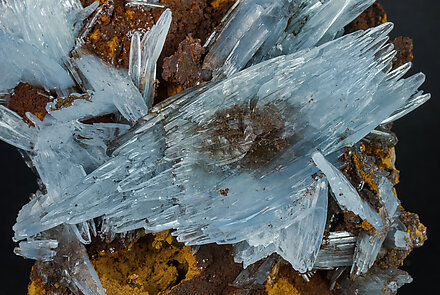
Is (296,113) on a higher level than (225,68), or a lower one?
lower

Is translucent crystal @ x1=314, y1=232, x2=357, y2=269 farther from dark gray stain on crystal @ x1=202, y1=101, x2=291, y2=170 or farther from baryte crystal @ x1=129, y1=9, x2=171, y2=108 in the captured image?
baryte crystal @ x1=129, y1=9, x2=171, y2=108

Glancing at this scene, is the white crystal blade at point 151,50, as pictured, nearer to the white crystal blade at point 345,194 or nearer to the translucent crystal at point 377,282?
the white crystal blade at point 345,194

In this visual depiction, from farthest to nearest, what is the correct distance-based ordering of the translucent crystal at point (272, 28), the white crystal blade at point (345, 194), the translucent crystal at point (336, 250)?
1. the translucent crystal at point (336, 250)
2. the translucent crystal at point (272, 28)
3. the white crystal blade at point (345, 194)

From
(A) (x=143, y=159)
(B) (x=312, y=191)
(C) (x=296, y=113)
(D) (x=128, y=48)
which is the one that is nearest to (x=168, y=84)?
(D) (x=128, y=48)

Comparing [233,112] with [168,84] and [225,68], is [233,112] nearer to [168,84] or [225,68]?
[225,68]

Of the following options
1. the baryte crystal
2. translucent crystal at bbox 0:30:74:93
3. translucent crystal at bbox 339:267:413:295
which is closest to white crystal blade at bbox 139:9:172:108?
the baryte crystal

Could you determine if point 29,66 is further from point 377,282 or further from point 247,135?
point 377,282

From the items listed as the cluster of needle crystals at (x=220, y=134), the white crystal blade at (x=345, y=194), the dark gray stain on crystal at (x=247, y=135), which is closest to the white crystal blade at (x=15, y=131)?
the cluster of needle crystals at (x=220, y=134)

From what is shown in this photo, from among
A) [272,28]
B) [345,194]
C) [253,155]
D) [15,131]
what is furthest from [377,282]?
[15,131]
